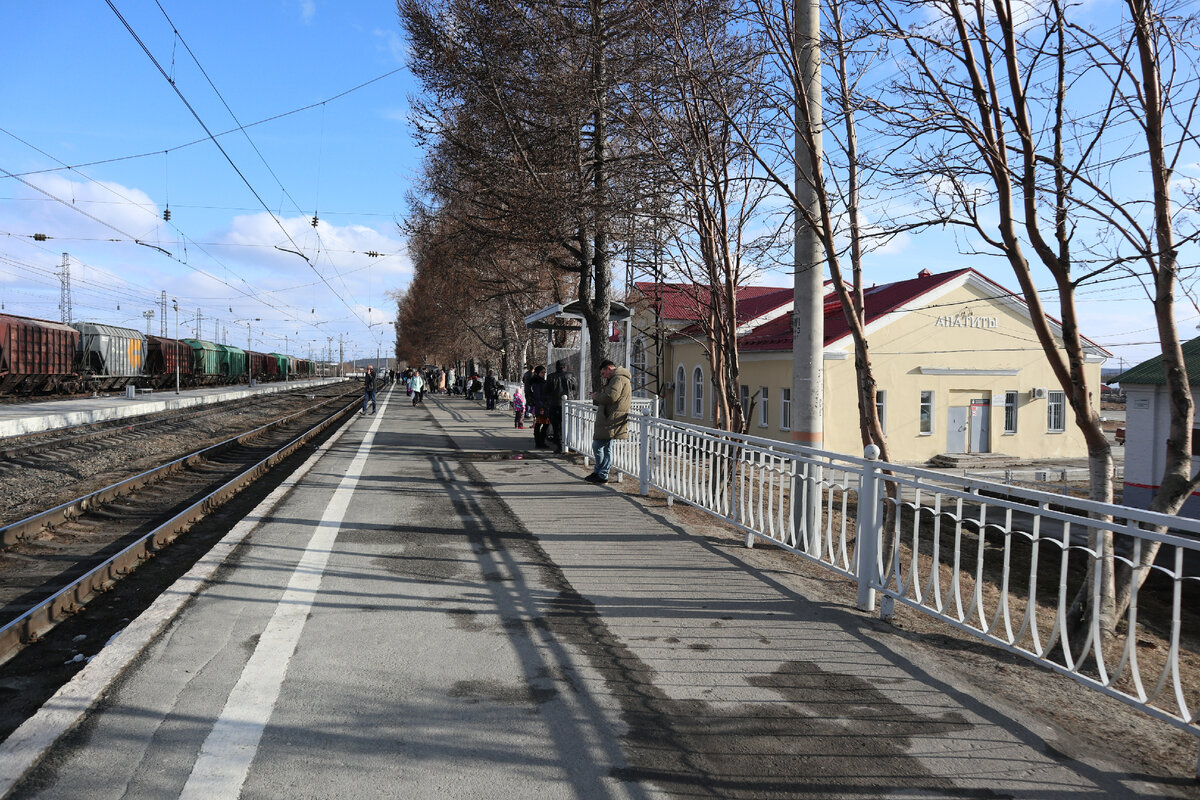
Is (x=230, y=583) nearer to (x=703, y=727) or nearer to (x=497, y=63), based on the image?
(x=703, y=727)

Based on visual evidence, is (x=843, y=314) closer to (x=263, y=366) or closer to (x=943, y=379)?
(x=943, y=379)

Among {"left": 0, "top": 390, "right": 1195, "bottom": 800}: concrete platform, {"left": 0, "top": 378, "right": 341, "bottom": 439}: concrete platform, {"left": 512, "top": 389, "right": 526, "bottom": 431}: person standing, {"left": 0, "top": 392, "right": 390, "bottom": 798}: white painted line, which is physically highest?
{"left": 512, "top": 389, "right": 526, "bottom": 431}: person standing

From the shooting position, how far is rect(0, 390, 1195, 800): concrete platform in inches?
120

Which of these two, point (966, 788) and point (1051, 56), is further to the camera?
point (1051, 56)

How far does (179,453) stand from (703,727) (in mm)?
15834

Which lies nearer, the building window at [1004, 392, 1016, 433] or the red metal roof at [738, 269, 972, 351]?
the red metal roof at [738, 269, 972, 351]

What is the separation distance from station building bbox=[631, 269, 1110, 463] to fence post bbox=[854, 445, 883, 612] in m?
20.4

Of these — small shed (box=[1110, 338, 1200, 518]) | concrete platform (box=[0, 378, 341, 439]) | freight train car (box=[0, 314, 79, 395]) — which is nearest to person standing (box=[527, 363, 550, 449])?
concrete platform (box=[0, 378, 341, 439])

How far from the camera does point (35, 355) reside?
29.5 metres

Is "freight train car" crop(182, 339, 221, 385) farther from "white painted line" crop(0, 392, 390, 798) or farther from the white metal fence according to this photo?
"white painted line" crop(0, 392, 390, 798)

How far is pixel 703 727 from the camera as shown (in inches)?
138

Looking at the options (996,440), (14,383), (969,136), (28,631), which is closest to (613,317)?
(969,136)

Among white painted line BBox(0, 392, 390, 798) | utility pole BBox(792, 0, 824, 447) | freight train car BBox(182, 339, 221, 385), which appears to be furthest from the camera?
freight train car BBox(182, 339, 221, 385)

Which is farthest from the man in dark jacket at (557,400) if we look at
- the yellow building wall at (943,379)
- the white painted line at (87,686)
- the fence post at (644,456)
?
the yellow building wall at (943,379)
